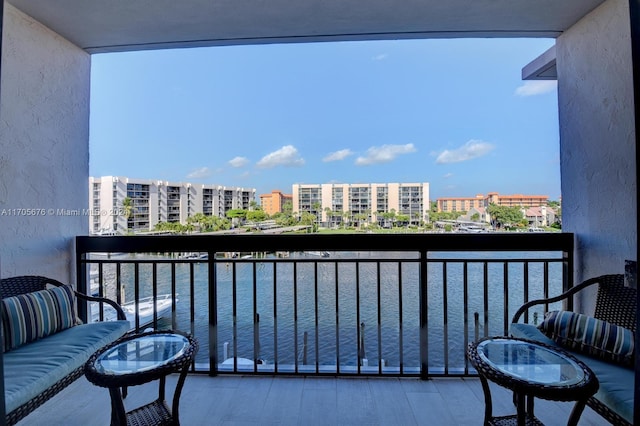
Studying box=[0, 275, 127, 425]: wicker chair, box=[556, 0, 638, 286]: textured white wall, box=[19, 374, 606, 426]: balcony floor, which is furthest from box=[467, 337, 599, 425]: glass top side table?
box=[0, 275, 127, 425]: wicker chair

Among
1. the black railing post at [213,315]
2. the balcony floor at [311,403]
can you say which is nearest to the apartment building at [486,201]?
the balcony floor at [311,403]

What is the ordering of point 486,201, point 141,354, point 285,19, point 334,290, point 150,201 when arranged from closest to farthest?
point 141,354
point 285,19
point 334,290
point 486,201
point 150,201

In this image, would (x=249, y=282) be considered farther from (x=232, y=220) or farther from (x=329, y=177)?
(x=329, y=177)

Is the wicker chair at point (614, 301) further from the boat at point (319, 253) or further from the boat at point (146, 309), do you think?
the boat at point (146, 309)

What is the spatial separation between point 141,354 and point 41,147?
73.8 inches

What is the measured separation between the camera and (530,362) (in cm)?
157

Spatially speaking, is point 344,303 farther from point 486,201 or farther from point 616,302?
point 616,302

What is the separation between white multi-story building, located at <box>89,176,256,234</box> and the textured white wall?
2683 millimetres

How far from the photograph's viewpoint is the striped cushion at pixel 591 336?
5.45ft

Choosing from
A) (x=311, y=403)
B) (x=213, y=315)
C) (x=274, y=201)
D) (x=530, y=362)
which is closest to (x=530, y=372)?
(x=530, y=362)

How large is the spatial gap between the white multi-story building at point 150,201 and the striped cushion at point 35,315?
0.72m

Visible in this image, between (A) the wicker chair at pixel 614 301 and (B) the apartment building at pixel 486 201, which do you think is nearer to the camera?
(A) the wicker chair at pixel 614 301

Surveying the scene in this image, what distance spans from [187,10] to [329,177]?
1.70 metres

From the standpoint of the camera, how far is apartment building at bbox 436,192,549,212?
9.04 feet
